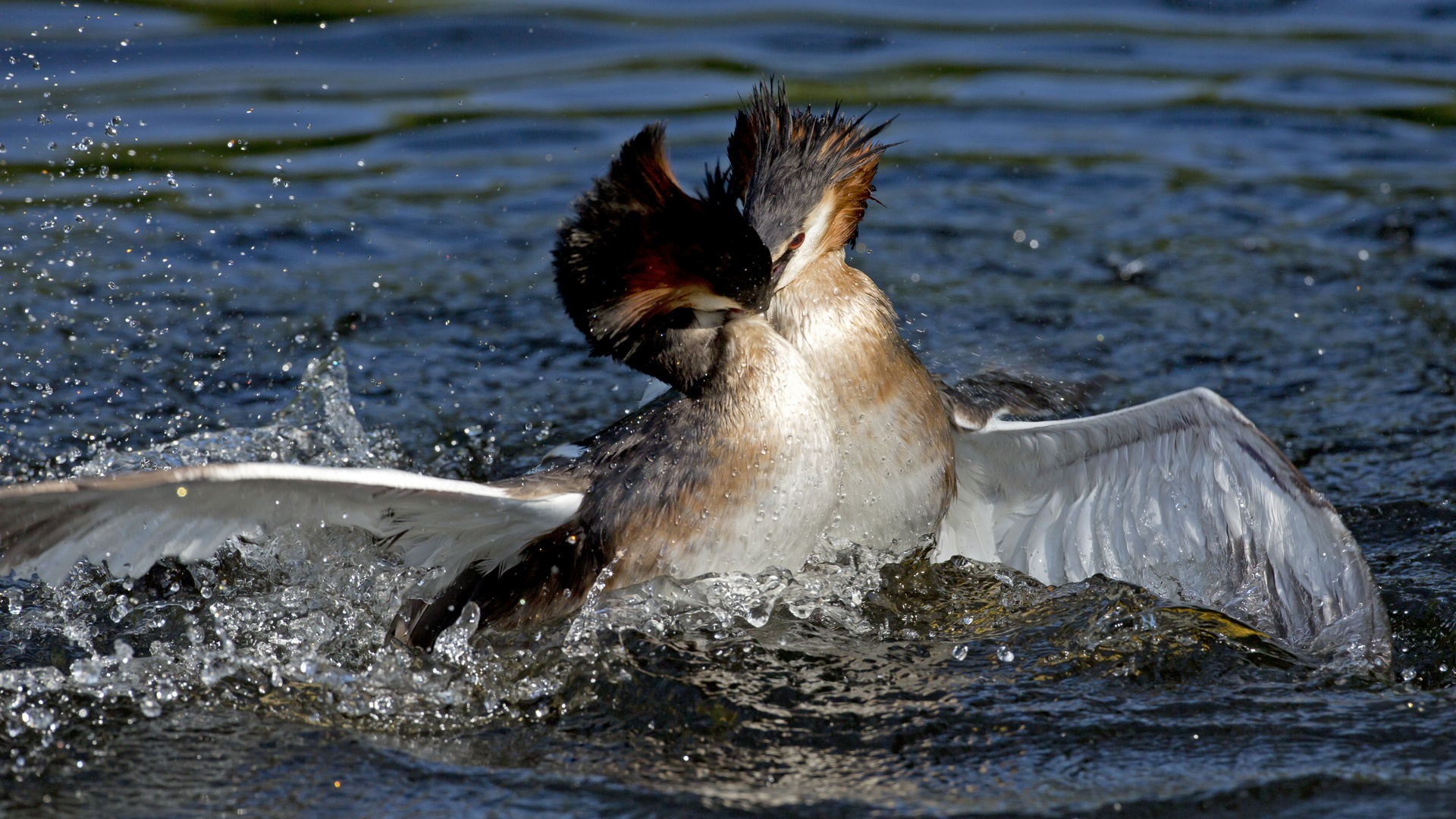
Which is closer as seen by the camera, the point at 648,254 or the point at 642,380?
the point at 648,254

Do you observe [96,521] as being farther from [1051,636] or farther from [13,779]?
[1051,636]

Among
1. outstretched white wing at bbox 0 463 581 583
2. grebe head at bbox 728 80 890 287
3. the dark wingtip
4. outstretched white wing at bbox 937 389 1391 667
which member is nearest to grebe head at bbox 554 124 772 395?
grebe head at bbox 728 80 890 287

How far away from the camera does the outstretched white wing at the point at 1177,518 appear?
4797mm

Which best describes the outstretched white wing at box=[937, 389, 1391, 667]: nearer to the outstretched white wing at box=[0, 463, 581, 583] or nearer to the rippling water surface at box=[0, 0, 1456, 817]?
the rippling water surface at box=[0, 0, 1456, 817]

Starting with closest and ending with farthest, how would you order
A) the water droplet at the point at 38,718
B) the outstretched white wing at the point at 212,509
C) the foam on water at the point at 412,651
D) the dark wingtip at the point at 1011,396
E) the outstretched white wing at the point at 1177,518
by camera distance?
the outstretched white wing at the point at 212,509 → the water droplet at the point at 38,718 → the foam on water at the point at 412,651 → the outstretched white wing at the point at 1177,518 → the dark wingtip at the point at 1011,396

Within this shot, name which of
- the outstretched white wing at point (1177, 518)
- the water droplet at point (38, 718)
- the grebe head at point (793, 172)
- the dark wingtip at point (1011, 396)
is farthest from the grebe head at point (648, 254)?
the water droplet at point (38, 718)

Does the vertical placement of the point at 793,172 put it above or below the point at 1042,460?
above

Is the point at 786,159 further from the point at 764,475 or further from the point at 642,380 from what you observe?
the point at 642,380

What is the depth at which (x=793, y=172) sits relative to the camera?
16.9 feet

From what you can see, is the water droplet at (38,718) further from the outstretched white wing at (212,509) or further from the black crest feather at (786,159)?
the black crest feather at (786,159)

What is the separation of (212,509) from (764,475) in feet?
5.62

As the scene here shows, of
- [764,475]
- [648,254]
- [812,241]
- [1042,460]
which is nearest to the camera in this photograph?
[648,254]

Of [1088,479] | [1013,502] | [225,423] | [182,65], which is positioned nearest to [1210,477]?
[1088,479]

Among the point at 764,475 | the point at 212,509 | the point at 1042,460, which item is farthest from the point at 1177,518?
the point at 212,509
